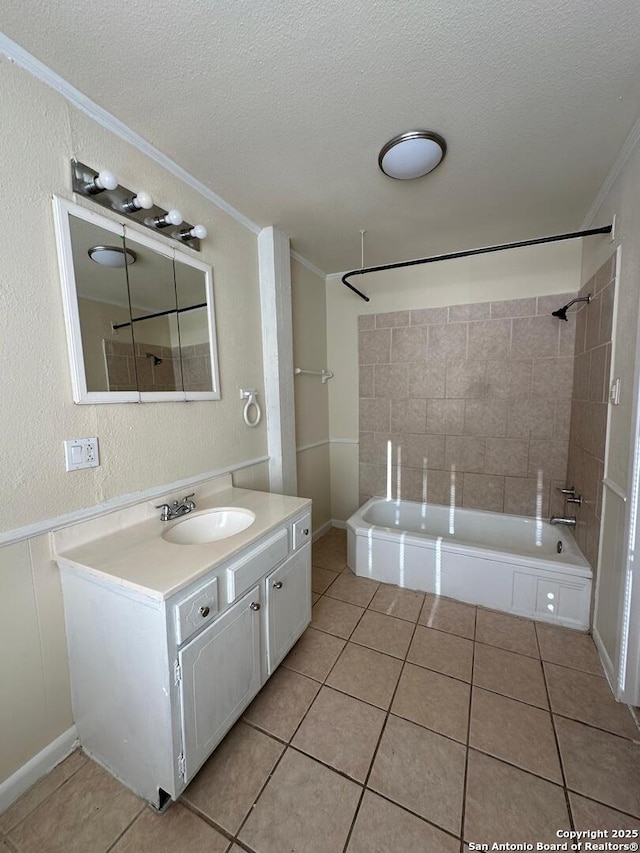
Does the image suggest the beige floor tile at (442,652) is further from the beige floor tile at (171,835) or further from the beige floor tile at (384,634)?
the beige floor tile at (171,835)

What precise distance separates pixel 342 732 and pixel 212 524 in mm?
1006

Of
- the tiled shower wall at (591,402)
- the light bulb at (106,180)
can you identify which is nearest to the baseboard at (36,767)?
the light bulb at (106,180)

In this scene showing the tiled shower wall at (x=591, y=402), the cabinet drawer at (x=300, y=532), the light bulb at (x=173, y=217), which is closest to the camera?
the light bulb at (x=173, y=217)

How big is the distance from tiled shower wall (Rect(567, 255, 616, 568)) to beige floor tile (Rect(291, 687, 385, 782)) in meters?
1.44

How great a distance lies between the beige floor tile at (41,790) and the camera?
1058mm

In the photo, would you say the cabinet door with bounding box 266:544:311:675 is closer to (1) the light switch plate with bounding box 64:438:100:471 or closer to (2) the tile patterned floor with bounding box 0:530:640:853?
(2) the tile patterned floor with bounding box 0:530:640:853

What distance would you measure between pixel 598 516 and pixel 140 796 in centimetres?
232

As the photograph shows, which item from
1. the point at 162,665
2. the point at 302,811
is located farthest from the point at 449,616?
the point at 162,665

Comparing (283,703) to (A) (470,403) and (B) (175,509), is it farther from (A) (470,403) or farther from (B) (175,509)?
(A) (470,403)

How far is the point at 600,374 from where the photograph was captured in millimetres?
1786

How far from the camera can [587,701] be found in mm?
1440

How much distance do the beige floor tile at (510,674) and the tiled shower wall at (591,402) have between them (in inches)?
26.6

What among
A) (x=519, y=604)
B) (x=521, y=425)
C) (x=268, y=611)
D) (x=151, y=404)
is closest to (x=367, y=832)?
(x=268, y=611)

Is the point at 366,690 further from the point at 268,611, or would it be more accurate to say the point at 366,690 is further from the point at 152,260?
the point at 152,260
